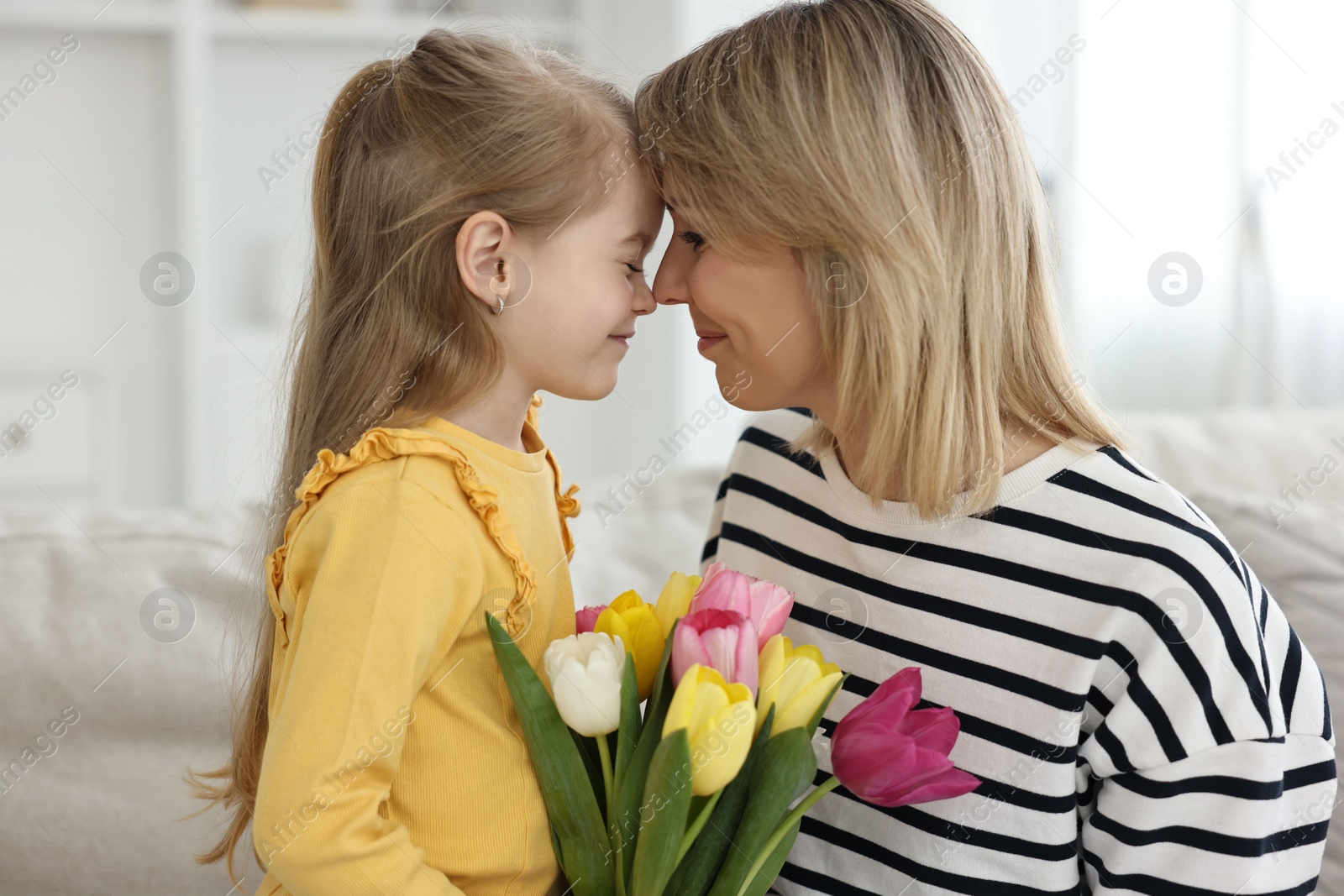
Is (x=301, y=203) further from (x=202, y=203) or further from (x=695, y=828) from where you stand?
(x=695, y=828)

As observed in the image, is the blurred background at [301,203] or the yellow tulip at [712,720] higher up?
the blurred background at [301,203]

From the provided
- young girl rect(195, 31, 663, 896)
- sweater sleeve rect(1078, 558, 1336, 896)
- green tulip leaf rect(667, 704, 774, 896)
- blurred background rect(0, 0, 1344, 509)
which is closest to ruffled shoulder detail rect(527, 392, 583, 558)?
young girl rect(195, 31, 663, 896)

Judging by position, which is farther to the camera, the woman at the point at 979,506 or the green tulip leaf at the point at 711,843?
the woman at the point at 979,506

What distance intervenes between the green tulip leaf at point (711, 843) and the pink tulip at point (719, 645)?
69 mm

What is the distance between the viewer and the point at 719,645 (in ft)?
2.42

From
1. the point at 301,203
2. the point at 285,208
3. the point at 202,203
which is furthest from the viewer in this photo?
the point at 285,208

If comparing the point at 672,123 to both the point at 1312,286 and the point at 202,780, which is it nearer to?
the point at 202,780

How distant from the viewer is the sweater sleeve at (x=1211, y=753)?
86cm

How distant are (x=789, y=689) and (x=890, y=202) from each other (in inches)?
16.9

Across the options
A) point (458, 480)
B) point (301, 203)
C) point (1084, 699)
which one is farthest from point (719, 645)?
point (301, 203)

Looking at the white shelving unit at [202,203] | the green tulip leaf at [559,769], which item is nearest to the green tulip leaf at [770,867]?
the green tulip leaf at [559,769]

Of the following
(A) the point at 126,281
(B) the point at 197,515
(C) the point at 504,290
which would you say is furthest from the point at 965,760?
(A) the point at 126,281

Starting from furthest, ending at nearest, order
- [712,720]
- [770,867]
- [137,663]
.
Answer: [137,663] → [770,867] → [712,720]

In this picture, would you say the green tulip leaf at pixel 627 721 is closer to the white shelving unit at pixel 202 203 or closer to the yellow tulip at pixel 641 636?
the yellow tulip at pixel 641 636
